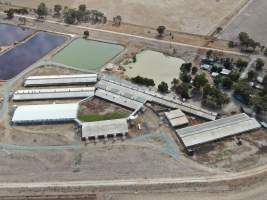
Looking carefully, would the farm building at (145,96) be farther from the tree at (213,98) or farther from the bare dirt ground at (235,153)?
the bare dirt ground at (235,153)

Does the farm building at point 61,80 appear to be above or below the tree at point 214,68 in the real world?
below

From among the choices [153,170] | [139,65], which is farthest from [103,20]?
[153,170]

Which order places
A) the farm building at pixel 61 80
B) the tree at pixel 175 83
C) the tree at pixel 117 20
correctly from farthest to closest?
the tree at pixel 117 20
the farm building at pixel 61 80
the tree at pixel 175 83

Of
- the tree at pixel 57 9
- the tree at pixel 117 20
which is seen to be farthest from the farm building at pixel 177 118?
the tree at pixel 57 9

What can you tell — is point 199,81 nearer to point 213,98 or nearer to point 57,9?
point 213,98

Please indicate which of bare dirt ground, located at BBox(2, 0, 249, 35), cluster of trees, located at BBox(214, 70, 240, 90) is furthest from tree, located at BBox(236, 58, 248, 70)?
bare dirt ground, located at BBox(2, 0, 249, 35)

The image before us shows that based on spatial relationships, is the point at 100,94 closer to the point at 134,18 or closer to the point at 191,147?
the point at 191,147

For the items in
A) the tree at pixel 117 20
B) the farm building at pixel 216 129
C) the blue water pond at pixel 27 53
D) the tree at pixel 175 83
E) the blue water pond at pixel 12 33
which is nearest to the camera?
the farm building at pixel 216 129

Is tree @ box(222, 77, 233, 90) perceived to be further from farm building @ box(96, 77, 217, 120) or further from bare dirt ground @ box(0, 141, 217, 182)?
bare dirt ground @ box(0, 141, 217, 182)
